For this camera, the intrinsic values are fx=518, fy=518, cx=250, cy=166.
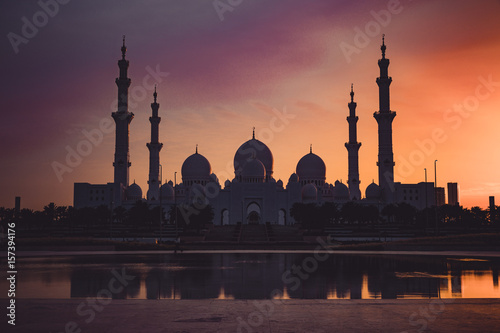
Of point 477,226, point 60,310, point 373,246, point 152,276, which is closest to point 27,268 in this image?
point 152,276

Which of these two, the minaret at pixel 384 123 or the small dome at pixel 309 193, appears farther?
the small dome at pixel 309 193

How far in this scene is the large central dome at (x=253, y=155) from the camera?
97750 mm

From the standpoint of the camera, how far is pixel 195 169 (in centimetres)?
10300

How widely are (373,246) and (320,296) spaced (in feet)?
79.3

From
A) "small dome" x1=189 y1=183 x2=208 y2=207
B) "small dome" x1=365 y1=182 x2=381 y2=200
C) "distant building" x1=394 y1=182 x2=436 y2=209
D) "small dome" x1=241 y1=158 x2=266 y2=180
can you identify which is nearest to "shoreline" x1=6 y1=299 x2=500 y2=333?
"small dome" x1=189 y1=183 x2=208 y2=207

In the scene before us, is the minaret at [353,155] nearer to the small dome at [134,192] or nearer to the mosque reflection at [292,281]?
the small dome at [134,192]

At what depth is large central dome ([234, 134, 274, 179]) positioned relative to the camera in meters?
97.8

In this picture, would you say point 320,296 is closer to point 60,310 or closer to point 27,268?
point 60,310

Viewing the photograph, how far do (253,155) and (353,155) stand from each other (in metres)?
18.6

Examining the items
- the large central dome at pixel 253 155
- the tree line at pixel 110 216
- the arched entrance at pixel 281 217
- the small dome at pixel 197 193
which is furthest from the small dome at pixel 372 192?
the tree line at pixel 110 216

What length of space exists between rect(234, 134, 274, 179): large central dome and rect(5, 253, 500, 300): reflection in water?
7248 cm

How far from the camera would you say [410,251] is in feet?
122

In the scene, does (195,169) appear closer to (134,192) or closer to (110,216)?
(134,192)

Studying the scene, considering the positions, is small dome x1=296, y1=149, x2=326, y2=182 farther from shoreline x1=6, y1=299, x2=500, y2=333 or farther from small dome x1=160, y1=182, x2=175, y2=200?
shoreline x1=6, y1=299, x2=500, y2=333
